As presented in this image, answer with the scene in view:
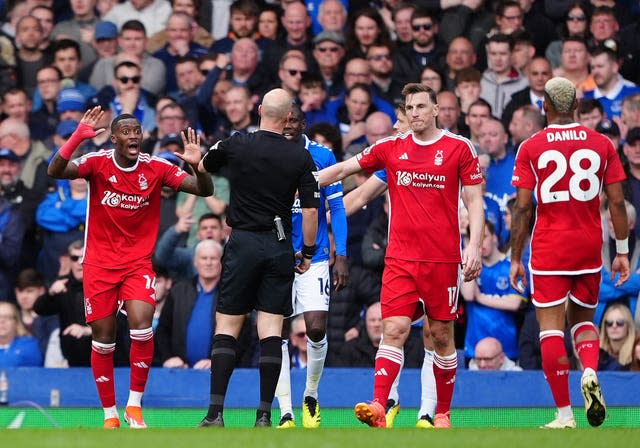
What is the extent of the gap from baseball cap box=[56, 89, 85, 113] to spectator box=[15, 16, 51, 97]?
2.64 ft

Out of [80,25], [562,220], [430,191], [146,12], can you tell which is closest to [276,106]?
[430,191]

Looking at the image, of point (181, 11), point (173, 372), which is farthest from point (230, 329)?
point (181, 11)

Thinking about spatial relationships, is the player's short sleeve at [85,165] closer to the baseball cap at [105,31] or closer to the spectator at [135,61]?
the spectator at [135,61]

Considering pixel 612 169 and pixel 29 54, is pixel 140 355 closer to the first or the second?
pixel 612 169

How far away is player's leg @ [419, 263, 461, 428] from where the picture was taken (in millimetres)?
10555

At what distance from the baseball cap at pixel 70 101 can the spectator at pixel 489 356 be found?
6069 millimetres

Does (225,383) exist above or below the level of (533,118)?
below

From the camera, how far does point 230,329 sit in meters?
10.3

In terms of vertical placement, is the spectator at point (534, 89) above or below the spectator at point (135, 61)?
below

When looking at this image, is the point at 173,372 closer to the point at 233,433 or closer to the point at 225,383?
the point at 225,383

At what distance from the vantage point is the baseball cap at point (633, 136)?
15.4 m

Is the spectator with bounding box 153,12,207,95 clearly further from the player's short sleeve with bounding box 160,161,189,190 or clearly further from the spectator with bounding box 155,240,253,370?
the player's short sleeve with bounding box 160,161,189,190

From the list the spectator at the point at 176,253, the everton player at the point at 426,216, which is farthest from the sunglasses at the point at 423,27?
the everton player at the point at 426,216

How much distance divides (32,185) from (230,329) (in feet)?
23.1
